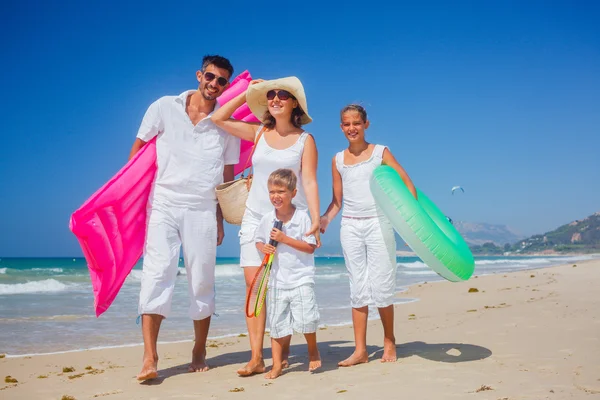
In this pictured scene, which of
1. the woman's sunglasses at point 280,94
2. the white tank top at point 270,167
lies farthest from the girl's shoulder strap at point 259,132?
the woman's sunglasses at point 280,94

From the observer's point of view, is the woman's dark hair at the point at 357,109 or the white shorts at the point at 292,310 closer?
the white shorts at the point at 292,310

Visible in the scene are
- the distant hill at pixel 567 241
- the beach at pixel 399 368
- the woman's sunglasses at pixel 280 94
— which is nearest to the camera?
the beach at pixel 399 368

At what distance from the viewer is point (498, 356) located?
4.26m

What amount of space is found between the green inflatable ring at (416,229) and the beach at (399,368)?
2.41ft

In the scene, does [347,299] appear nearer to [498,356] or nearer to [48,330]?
[48,330]

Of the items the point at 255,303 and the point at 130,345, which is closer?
the point at 255,303

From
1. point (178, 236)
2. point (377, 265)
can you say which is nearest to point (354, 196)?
point (377, 265)

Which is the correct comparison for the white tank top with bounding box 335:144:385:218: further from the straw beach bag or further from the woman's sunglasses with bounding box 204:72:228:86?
the woman's sunglasses with bounding box 204:72:228:86

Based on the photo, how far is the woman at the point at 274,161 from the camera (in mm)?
4082

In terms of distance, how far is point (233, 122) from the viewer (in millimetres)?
4379

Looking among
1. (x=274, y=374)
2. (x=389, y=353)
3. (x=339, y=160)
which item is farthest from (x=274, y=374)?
(x=339, y=160)

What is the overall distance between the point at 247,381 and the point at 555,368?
217 centimetres

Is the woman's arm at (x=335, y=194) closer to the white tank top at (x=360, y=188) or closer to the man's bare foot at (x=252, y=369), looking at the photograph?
the white tank top at (x=360, y=188)

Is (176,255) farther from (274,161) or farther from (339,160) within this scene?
(339,160)
